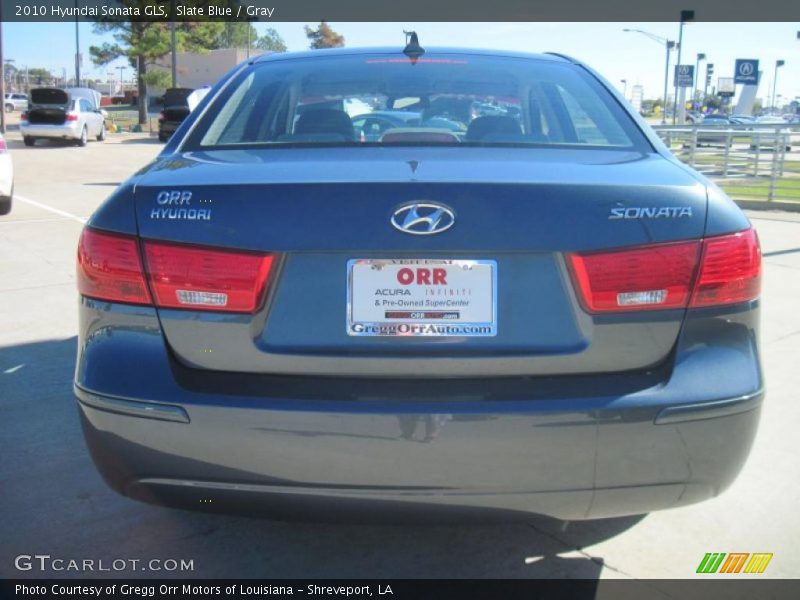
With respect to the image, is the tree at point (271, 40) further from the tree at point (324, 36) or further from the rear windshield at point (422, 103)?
the rear windshield at point (422, 103)

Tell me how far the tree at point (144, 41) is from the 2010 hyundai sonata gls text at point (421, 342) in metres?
39.9

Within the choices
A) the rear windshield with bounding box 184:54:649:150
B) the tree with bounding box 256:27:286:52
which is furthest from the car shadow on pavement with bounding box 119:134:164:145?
the tree with bounding box 256:27:286:52

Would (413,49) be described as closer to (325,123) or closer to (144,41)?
(325,123)

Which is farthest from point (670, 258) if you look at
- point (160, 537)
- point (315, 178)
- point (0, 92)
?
point (0, 92)

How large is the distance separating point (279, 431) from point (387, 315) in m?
0.39

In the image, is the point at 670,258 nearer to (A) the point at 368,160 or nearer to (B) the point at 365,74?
(A) the point at 368,160

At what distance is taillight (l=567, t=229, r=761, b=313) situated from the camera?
2.17 m

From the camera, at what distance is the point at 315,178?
2.25 metres

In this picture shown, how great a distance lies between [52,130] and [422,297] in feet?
96.4

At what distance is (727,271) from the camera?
226 centimetres

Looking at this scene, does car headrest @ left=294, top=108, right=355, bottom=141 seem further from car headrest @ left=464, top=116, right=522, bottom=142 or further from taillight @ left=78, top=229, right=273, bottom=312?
taillight @ left=78, top=229, right=273, bottom=312

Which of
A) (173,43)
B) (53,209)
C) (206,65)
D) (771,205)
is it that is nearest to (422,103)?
(53,209)

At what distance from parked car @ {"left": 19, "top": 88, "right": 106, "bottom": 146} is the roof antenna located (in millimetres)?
27604

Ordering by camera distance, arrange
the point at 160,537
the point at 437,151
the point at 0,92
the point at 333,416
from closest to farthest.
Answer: the point at 333,416, the point at 437,151, the point at 160,537, the point at 0,92
